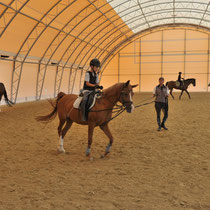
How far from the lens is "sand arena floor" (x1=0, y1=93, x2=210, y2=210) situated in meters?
3.73

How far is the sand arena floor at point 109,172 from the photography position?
3729 mm

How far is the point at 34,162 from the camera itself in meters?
5.70

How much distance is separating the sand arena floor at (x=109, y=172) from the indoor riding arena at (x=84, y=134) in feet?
0.07

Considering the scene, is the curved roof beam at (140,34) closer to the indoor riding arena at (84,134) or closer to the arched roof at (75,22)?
the arched roof at (75,22)

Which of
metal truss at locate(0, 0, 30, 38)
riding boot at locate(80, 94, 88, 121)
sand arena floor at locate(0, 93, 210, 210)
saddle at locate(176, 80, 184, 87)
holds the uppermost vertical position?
metal truss at locate(0, 0, 30, 38)

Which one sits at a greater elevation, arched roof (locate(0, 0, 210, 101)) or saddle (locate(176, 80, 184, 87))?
arched roof (locate(0, 0, 210, 101))

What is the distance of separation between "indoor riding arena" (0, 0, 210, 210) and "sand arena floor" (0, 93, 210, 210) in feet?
0.07

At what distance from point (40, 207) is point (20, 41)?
17.8 metres

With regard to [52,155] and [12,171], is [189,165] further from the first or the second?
[12,171]

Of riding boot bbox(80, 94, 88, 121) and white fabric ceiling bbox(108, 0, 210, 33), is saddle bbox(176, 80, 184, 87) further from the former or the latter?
riding boot bbox(80, 94, 88, 121)

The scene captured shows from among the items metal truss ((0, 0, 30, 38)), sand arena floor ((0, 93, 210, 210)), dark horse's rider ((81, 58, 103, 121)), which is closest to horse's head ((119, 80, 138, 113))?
dark horse's rider ((81, 58, 103, 121))

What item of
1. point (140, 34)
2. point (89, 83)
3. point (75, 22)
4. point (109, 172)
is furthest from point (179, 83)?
point (109, 172)

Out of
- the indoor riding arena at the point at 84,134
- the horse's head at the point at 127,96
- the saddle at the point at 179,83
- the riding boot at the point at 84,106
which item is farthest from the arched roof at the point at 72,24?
the horse's head at the point at 127,96

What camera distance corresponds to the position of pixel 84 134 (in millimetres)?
9055
